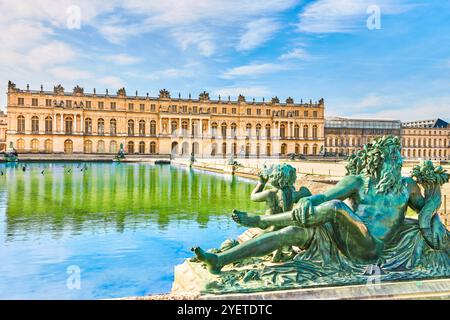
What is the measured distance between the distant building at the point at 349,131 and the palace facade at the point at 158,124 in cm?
500

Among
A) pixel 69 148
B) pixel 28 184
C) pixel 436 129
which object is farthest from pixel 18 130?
pixel 436 129

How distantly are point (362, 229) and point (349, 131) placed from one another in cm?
8532

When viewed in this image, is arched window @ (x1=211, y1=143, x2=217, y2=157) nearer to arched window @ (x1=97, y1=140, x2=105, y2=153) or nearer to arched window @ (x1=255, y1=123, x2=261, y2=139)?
arched window @ (x1=255, y1=123, x2=261, y2=139)

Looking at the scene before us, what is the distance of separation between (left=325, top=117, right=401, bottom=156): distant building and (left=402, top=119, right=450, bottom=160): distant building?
10.1ft

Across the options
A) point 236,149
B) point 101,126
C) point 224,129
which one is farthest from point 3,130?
point 236,149

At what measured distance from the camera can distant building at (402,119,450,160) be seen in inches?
3469

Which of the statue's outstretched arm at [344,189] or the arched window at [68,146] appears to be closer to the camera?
the statue's outstretched arm at [344,189]

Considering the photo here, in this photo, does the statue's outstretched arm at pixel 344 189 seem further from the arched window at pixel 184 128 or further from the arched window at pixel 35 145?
the arched window at pixel 35 145

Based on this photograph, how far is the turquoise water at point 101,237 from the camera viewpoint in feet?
22.8

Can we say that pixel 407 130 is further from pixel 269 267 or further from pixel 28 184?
pixel 269 267

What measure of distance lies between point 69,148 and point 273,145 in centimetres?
3510

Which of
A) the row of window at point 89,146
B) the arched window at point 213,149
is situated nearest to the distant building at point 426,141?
the arched window at point 213,149

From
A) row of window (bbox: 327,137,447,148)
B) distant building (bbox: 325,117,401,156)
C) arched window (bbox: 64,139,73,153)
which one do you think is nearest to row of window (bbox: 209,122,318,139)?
distant building (bbox: 325,117,401,156)

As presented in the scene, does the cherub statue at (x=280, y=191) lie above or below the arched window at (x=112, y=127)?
below
